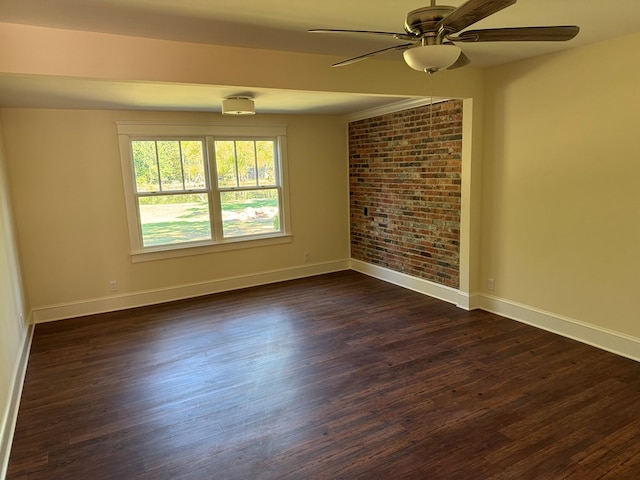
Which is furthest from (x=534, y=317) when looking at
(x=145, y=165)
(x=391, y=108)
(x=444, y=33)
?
(x=145, y=165)

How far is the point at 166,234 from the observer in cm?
523

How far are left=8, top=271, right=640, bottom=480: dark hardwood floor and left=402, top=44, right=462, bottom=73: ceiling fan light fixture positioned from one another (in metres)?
2.04

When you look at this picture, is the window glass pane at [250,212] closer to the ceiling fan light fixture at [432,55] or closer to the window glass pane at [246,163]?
the window glass pane at [246,163]

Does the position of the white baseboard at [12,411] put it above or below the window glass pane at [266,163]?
below

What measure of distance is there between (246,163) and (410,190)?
2.27m

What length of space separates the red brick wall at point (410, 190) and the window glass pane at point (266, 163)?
A: 1.22 m

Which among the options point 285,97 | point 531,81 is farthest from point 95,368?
point 531,81

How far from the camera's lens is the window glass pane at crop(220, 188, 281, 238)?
18.3 ft

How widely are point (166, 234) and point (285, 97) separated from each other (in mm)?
2380

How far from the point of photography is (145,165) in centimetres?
501

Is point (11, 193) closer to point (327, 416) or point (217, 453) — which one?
point (217, 453)

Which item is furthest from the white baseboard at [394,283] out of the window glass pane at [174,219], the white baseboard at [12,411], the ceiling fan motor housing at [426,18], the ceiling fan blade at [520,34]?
the ceiling fan motor housing at [426,18]

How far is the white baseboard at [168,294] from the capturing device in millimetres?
4664

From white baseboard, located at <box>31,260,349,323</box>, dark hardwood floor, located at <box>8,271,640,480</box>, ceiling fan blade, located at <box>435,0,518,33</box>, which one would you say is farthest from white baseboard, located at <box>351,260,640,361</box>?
ceiling fan blade, located at <box>435,0,518,33</box>
